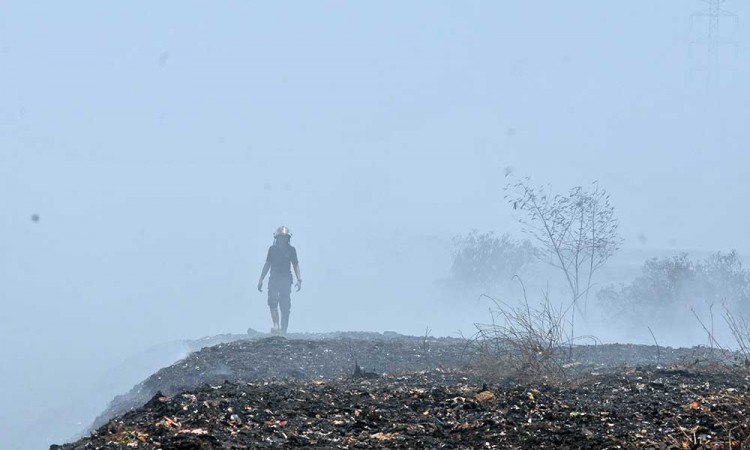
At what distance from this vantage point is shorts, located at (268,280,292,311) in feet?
61.3

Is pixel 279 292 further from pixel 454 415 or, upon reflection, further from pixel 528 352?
pixel 454 415

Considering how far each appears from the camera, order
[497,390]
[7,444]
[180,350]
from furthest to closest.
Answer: [7,444], [180,350], [497,390]

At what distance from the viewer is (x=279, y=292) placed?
742 inches

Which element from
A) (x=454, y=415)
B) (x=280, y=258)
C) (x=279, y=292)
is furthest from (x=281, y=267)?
(x=454, y=415)

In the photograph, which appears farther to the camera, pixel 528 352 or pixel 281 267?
pixel 281 267

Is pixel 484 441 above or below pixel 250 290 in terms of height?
below

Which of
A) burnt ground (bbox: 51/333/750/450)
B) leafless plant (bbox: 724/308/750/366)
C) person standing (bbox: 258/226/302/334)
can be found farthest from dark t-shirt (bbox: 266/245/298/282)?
burnt ground (bbox: 51/333/750/450)

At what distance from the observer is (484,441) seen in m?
5.49

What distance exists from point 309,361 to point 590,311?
97.8ft

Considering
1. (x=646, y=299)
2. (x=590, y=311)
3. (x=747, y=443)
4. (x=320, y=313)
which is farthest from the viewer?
(x=320, y=313)

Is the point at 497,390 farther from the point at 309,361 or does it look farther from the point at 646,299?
the point at 646,299

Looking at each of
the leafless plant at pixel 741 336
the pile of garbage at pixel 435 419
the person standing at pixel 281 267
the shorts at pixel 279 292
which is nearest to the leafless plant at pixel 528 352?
the pile of garbage at pixel 435 419

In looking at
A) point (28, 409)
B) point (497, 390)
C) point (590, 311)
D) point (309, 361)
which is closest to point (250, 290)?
point (28, 409)

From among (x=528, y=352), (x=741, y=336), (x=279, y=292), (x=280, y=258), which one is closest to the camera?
(x=528, y=352)
